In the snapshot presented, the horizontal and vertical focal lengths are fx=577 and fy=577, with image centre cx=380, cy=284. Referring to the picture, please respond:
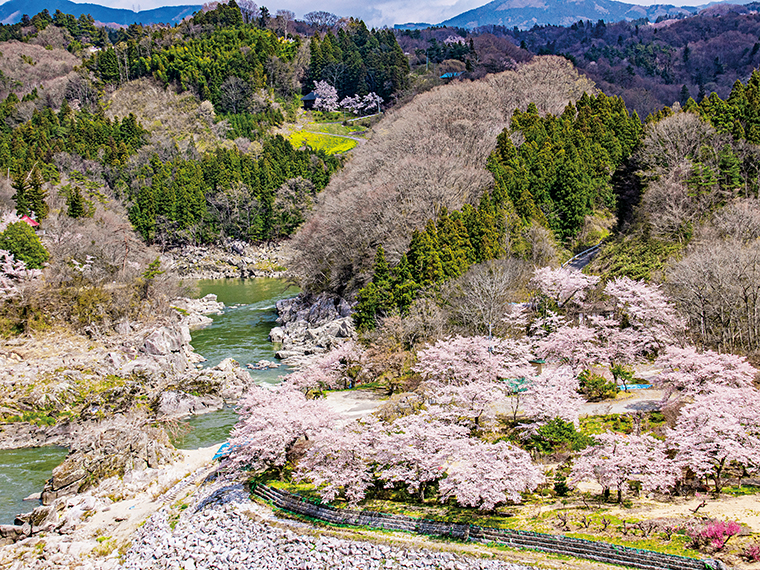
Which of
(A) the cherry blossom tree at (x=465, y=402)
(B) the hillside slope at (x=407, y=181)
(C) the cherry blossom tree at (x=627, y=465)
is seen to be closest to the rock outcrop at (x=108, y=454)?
(A) the cherry blossom tree at (x=465, y=402)

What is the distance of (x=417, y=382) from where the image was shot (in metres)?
27.3

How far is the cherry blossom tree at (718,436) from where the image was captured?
15.2 meters

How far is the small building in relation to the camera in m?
115

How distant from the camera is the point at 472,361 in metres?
22.7

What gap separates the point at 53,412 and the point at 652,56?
6192 inches

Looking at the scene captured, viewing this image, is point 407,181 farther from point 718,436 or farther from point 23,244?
point 718,436

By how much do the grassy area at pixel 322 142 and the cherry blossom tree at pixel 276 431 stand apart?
3192 inches

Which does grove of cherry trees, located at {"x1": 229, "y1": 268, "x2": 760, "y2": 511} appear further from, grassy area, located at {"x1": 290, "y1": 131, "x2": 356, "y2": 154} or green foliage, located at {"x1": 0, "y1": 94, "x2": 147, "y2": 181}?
grassy area, located at {"x1": 290, "y1": 131, "x2": 356, "y2": 154}

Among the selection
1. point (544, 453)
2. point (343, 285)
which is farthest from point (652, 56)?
point (544, 453)

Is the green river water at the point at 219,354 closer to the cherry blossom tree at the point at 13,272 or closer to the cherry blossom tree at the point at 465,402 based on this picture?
the cherry blossom tree at the point at 13,272

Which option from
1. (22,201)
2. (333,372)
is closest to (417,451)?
(333,372)

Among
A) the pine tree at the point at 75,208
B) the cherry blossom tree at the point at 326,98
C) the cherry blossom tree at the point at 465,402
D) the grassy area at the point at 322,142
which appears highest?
the cherry blossom tree at the point at 326,98

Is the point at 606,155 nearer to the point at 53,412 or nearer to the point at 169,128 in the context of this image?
the point at 53,412

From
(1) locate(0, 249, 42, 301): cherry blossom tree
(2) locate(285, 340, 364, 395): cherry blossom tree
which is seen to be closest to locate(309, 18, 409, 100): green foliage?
(1) locate(0, 249, 42, 301): cherry blossom tree
